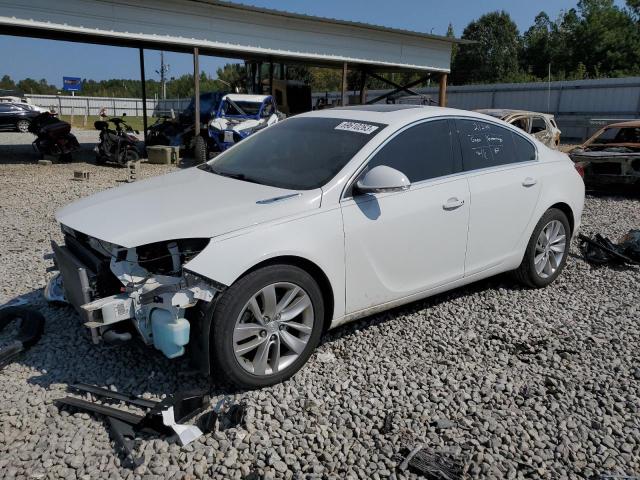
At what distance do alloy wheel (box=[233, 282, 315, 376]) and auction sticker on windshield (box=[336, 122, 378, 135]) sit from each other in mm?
1326

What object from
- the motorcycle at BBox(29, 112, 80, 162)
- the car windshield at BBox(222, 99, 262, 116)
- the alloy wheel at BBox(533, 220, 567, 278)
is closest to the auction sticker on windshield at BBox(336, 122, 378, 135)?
the alloy wheel at BBox(533, 220, 567, 278)

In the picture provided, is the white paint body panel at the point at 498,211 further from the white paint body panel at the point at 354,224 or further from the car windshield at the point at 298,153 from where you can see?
the car windshield at the point at 298,153

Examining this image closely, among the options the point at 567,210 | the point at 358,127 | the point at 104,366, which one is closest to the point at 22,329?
the point at 104,366

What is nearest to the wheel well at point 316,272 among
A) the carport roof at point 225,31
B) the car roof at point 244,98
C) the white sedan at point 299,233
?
the white sedan at point 299,233

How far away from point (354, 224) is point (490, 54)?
63998mm

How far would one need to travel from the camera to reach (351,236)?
330 centimetres

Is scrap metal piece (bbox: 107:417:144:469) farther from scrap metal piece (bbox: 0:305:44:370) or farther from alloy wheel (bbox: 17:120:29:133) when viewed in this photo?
alloy wheel (bbox: 17:120:29:133)

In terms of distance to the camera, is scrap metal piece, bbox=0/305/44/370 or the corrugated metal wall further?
the corrugated metal wall

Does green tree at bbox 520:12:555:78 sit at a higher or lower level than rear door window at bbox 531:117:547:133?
higher

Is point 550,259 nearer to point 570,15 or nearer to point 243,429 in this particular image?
point 243,429

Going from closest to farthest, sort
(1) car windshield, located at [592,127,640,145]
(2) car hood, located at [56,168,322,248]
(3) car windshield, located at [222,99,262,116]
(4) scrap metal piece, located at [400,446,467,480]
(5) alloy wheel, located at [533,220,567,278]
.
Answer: (4) scrap metal piece, located at [400,446,467,480] < (2) car hood, located at [56,168,322,248] < (5) alloy wheel, located at [533,220,567,278] < (1) car windshield, located at [592,127,640,145] < (3) car windshield, located at [222,99,262,116]

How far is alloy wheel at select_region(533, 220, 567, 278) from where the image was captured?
4758 millimetres

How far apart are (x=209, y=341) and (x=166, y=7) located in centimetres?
1246

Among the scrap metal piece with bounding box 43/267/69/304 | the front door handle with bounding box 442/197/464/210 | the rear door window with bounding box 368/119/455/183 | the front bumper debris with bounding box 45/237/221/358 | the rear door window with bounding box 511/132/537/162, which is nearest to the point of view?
the front bumper debris with bounding box 45/237/221/358
